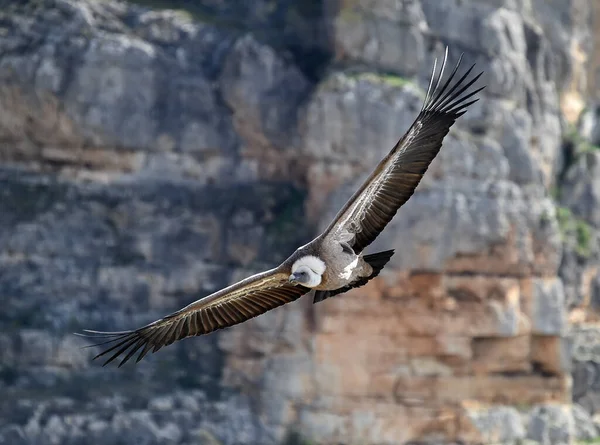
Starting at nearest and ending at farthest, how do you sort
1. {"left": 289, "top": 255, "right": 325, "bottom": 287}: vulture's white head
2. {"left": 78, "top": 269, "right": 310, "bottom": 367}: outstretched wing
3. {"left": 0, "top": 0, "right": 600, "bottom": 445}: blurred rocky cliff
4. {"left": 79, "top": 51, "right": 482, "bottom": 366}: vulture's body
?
{"left": 289, "top": 255, "right": 325, "bottom": 287}: vulture's white head → {"left": 79, "top": 51, "right": 482, "bottom": 366}: vulture's body → {"left": 78, "top": 269, "right": 310, "bottom": 367}: outstretched wing → {"left": 0, "top": 0, "right": 600, "bottom": 445}: blurred rocky cliff

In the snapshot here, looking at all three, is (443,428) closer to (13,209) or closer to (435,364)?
(435,364)

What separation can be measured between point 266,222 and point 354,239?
20.1m

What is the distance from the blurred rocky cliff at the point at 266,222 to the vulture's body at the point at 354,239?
1708 centimetres

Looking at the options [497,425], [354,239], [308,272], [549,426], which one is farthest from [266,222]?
[308,272]

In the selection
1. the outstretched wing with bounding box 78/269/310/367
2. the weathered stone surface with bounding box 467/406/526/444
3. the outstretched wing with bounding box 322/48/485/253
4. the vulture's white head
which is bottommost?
the weathered stone surface with bounding box 467/406/526/444

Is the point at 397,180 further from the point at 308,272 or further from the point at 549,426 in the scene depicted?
the point at 549,426

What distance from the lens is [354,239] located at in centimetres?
1716

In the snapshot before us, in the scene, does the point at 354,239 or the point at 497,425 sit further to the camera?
the point at 497,425

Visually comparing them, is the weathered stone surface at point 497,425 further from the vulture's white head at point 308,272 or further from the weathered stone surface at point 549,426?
the vulture's white head at point 308,272

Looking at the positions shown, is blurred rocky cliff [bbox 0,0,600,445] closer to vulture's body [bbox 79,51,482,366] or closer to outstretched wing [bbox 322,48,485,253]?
vulture's body [bbox 79,51,482,366]

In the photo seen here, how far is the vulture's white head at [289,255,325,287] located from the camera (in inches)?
655

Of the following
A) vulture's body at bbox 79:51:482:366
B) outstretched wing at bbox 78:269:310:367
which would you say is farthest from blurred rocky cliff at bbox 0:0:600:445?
vulture's body at bbox 79:51:482:366

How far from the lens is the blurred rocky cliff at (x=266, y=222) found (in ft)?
117

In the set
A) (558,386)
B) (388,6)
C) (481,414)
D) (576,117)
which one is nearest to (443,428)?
(481,414)
